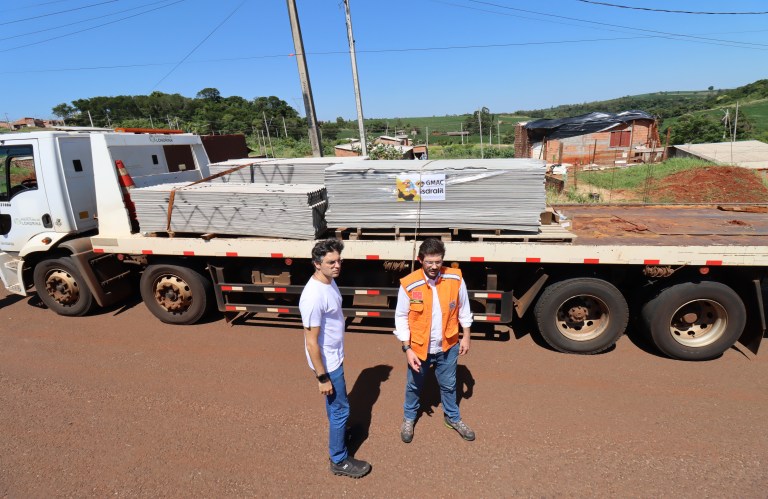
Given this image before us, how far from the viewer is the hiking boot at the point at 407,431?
3225mm

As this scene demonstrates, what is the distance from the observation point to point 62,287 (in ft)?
18.6

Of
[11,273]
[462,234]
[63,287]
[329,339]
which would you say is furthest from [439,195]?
[11,273]

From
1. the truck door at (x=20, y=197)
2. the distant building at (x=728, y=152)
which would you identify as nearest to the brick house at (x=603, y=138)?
the distant building at (x=728, y=152)

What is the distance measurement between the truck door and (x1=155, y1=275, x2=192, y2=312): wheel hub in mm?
1665

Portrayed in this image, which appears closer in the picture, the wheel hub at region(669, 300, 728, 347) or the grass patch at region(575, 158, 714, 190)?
the wheel hub at region(669, 300, 728, 347)

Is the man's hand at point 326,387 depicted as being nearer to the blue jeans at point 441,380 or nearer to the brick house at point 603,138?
the blue jeans at point 441,380

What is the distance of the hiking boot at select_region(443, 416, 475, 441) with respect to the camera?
3.23 meters

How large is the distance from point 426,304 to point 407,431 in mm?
1154

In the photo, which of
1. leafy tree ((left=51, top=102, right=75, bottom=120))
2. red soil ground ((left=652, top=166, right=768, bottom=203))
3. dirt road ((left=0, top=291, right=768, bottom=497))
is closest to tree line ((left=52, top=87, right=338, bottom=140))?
leafy tree ((left=51, top=102, right=75, bottom=120))

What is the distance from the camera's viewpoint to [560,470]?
2.92 meters

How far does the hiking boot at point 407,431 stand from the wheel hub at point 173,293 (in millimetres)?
3449

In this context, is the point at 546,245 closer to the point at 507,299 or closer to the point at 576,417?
the point at 507,299

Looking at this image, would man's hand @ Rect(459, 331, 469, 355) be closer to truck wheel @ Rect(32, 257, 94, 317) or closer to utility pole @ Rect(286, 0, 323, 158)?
truck wheel @ Rect(32, 257, 94, 317)

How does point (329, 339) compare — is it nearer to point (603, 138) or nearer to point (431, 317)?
point (431, 317)
